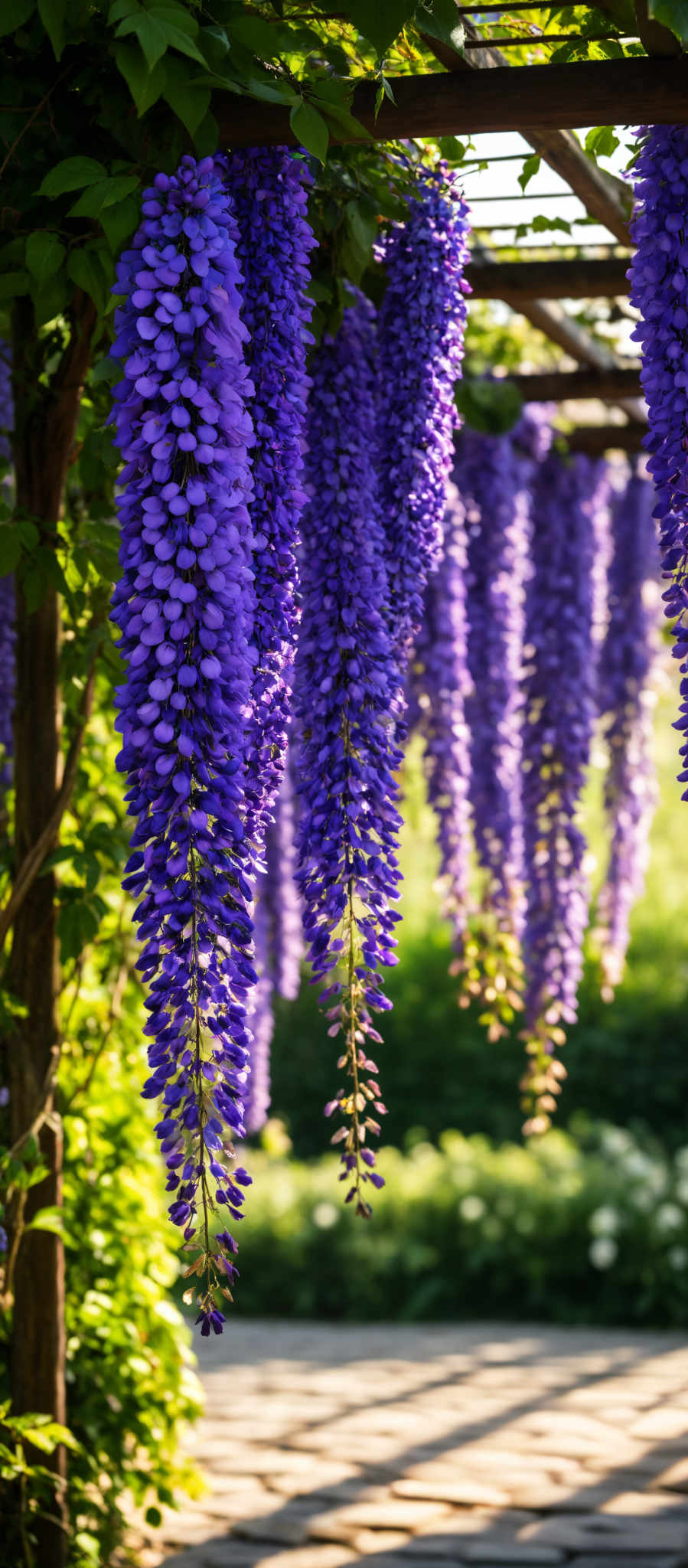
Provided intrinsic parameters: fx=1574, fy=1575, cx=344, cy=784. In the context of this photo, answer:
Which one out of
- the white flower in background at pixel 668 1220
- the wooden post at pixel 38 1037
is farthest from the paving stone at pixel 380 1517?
the white flower in background at pixel 668 1220

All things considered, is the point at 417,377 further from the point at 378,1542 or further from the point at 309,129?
the point at 378,1542

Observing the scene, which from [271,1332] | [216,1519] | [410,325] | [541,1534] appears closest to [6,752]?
[410,325]

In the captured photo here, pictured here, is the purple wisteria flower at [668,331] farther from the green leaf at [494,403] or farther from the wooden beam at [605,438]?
the wooden beam at [605,438]

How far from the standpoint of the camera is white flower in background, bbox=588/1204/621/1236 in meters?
6.01

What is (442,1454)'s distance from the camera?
4.21 m

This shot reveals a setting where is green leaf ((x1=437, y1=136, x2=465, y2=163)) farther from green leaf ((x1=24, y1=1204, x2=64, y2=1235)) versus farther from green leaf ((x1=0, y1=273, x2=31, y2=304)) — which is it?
green leaf ((x1=24, y1=1204, x2=64, y2=1235))

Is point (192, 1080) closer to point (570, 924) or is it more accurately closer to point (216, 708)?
point (216, 708)

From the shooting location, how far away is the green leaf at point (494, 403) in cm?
435

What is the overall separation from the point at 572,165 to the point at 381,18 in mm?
990

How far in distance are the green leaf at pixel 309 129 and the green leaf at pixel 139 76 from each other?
0.17 metres

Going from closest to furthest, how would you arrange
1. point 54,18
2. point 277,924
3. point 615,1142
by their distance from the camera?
point 54,18 < point 277,924 < point 615,1142

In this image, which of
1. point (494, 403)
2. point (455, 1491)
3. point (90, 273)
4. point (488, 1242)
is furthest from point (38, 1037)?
point (488, 1242)

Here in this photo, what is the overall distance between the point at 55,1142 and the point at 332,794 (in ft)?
3.32

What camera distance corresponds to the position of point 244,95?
201cm
